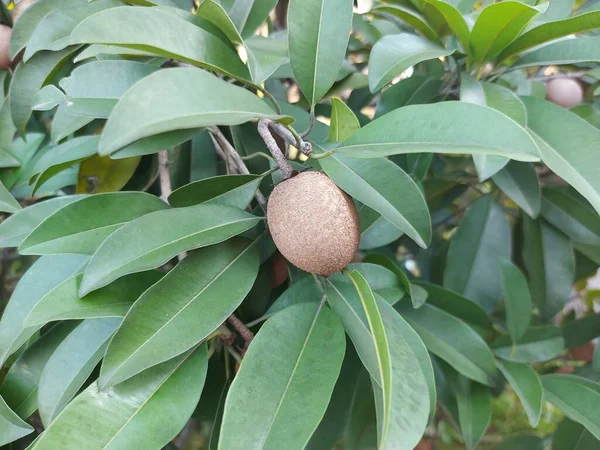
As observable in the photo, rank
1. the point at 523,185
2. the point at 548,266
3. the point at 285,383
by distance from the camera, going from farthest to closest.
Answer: the point at 548,266 → the point at 523,185 → the point at 285,383

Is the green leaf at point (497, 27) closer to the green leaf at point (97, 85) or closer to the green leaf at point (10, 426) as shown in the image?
the green leaf at point (97, 85)

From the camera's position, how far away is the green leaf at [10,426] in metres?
0.50

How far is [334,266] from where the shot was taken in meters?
0.50

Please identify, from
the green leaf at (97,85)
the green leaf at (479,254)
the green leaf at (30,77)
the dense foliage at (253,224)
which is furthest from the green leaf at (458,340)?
Result: the green leaf at (30,77)

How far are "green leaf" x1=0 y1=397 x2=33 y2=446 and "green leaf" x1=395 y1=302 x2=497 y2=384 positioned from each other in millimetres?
468

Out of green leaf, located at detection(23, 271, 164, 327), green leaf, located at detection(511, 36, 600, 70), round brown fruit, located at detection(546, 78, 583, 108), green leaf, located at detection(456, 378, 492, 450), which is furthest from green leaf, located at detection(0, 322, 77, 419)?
round brown fruit, located at detection(546, 78, 583, 108)

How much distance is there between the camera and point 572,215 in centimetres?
→ 86

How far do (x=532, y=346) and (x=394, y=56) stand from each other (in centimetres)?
49

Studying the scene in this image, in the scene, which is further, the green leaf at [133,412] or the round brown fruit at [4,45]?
the round brown fruit at [4,45]

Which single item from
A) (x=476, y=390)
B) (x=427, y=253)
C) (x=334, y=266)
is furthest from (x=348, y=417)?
(x=427, y=253)

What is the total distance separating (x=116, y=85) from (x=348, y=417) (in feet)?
1.68

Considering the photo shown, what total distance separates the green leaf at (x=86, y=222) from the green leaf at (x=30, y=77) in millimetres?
232

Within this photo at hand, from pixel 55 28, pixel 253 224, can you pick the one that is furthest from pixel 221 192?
pixel 55 28

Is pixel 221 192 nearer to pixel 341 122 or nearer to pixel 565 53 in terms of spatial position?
pixel 341 122
